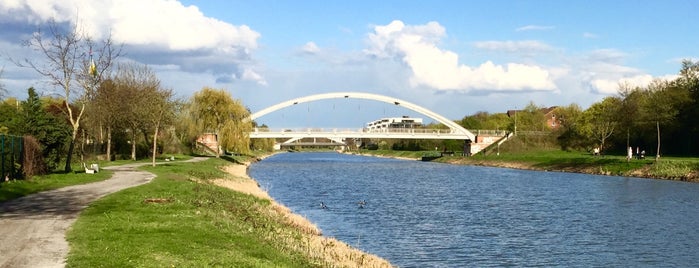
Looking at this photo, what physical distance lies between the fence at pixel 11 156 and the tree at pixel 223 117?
47.0m

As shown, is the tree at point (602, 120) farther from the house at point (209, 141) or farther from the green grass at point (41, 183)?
the green grass at point (41, 183)

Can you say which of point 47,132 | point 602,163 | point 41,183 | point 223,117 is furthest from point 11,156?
point 602,163

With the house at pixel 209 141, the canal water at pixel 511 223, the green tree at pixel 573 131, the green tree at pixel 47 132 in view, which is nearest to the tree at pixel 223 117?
the house at pixel 209 141

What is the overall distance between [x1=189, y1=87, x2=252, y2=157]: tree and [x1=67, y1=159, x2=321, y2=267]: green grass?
51.8 meters

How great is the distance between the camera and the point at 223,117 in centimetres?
8006

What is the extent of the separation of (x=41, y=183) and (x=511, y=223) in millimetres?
22390

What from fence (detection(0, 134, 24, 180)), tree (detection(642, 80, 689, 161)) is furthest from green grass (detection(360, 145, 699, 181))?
fence (detection(0, 134, 24, 180))

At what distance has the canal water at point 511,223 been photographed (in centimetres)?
2133

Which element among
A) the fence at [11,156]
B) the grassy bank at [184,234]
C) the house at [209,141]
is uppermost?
the house at [209,141]

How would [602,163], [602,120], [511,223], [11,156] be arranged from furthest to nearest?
[602,120]
[602,163]
[11,156]
[511,223]

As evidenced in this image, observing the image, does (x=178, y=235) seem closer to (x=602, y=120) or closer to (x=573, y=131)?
(x=602, y=120)

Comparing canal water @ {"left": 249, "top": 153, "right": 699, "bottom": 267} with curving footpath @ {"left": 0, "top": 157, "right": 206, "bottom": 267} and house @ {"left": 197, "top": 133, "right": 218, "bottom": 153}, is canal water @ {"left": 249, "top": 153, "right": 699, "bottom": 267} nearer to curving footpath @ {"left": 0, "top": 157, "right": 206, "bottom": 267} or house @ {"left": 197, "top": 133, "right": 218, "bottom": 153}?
curving footpath @ {"left": 0, "top": 157, "right": 206, "bottom": 267}

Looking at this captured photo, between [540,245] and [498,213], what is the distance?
10017mm

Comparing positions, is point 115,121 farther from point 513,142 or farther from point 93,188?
point 513,142
